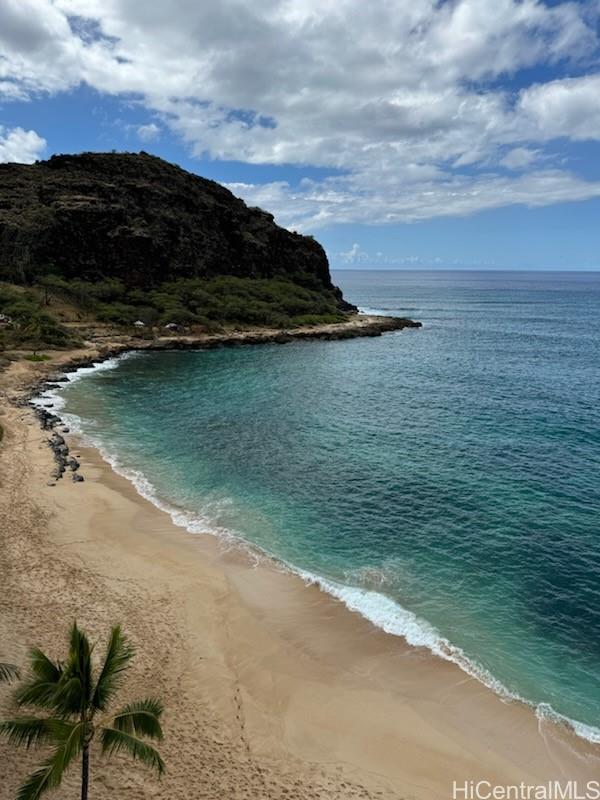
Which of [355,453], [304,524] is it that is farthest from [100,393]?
[304,524]

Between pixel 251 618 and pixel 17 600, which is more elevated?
pixel 17 600

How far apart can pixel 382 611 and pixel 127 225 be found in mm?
112126

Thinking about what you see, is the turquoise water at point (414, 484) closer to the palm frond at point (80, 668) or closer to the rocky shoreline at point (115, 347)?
the rocky shoreline at point (115, 347)

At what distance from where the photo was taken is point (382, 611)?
2089 cm

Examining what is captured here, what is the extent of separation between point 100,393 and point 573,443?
4260cm

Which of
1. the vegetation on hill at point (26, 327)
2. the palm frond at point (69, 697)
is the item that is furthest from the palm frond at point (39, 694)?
the vegetation on hill at point (26, 327)

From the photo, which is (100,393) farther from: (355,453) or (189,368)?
(355,453)

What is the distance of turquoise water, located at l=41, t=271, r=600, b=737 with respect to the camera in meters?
20.2

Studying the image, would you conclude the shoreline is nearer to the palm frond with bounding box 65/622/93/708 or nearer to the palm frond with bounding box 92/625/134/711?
the palm frond with bounding box 92/625/134/711

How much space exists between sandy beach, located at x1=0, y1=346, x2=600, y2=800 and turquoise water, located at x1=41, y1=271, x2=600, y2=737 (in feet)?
5.15

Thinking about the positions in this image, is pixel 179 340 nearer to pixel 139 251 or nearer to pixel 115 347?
pixel 115 347

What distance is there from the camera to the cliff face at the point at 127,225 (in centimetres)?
10825

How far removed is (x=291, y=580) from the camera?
23.0 meters

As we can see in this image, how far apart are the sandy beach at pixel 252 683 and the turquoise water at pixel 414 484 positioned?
157cm
